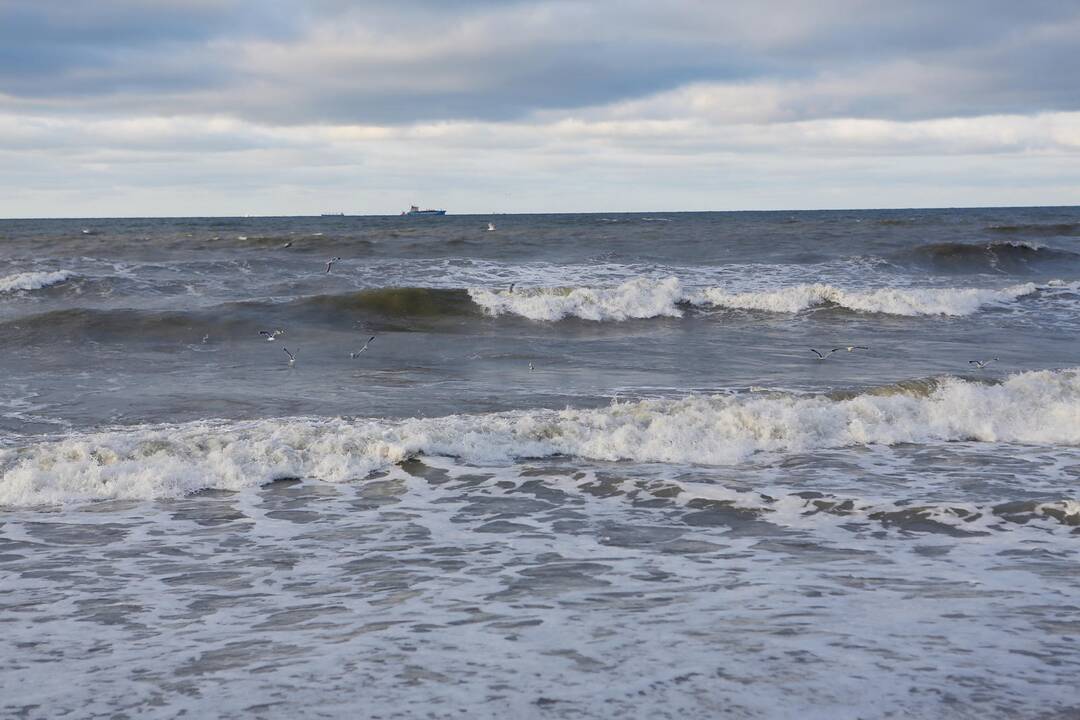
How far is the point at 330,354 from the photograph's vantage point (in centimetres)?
1719

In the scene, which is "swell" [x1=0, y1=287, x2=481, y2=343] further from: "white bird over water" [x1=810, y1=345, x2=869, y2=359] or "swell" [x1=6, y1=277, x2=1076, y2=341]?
"white bird over water" [x1=810, y1=345, x2=869, y2=359]

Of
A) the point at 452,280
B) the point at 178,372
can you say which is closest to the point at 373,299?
the point at 452,280

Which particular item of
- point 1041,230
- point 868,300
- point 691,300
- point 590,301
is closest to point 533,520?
point 590,301

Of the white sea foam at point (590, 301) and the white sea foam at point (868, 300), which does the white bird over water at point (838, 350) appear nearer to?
the white sea foam at point (868, 300)

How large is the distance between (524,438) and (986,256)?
2874 cm

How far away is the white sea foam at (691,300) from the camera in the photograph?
22797mm

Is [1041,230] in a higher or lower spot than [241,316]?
higher

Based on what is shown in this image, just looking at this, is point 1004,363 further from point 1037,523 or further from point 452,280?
point 452,280

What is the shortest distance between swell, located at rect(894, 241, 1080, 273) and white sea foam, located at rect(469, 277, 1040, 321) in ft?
25.7

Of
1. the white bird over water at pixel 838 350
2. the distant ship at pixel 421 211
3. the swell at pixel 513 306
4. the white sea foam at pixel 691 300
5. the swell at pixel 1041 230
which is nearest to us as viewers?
the white bird over water at pixel 838 350

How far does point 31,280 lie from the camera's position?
83.4 ft

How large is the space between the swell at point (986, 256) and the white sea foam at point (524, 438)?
21.4m

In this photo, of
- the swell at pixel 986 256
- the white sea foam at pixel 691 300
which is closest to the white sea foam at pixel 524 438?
the white sea foam at pixel 691 300

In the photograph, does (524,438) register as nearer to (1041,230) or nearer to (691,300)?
(691,300)
